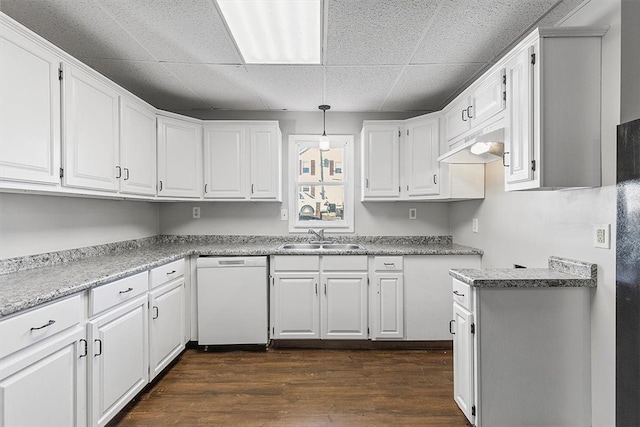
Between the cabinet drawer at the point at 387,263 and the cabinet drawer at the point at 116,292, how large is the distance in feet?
6.02

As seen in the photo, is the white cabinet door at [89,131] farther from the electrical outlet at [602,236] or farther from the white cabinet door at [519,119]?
the electrical outlet at [602,236]

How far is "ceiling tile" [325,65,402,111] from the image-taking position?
8.46ft

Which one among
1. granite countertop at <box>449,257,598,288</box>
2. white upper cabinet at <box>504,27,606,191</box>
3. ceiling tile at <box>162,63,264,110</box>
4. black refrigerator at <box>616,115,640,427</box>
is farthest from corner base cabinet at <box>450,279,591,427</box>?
ceiling tile at <box>162,63,264,110</box>

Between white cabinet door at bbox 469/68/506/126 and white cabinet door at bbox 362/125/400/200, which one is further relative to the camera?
white cabinet door at bbox 362/125/400/200

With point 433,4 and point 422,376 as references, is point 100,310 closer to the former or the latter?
point 422,376

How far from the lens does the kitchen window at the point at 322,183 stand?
12.0 feet

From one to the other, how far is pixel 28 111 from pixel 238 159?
5.76 feet

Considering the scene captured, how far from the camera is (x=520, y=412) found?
1722mm

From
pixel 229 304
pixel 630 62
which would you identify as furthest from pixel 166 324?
pixel 630 62

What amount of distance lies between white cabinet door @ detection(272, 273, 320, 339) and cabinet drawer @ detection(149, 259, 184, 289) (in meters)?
0.81

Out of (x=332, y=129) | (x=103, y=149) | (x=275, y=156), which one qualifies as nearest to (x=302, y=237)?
(x=275, y=156)

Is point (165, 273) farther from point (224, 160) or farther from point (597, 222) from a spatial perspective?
point (597, 222)

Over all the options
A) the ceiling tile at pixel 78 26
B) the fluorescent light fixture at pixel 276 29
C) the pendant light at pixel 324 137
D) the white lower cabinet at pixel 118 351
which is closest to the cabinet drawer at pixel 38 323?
the white lower cabinet at pixel 118 351

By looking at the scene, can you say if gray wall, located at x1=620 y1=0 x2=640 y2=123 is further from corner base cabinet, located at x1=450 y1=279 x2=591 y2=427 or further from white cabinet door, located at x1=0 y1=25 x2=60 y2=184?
white cabinet door, located at x1=0 y1=25 x2=60 y2=184
